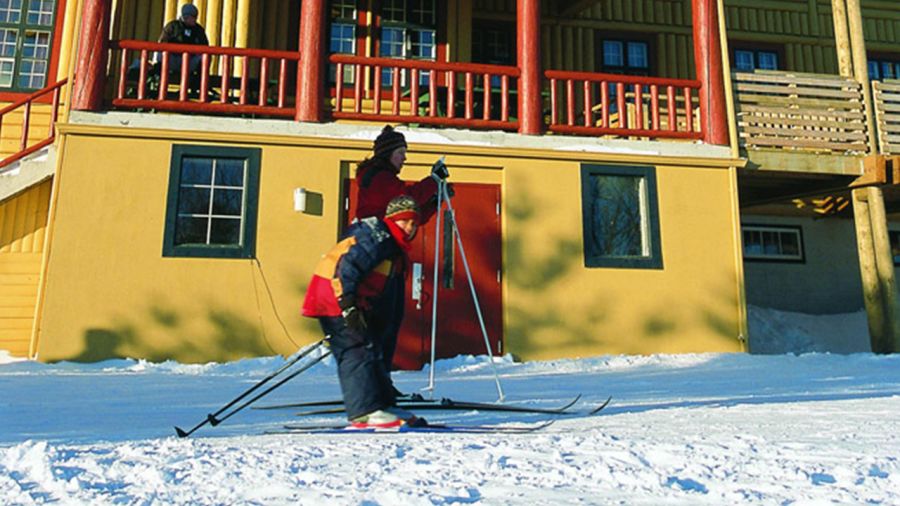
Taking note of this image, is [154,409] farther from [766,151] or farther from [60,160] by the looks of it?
[766,151]

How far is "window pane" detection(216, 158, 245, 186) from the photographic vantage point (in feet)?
26.7

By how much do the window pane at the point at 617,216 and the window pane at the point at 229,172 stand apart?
4.48 meters

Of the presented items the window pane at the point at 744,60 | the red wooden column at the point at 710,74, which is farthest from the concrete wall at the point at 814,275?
the red wooden column at the point at 710,74

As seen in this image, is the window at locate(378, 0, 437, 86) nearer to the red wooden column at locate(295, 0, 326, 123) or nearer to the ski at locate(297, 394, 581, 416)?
the red wooden column at locate(295, 0, 326, 123)

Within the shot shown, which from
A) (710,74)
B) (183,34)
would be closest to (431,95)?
(183,34)

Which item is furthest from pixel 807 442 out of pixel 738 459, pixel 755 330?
pixel 755 330

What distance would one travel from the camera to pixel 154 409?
4555 mm

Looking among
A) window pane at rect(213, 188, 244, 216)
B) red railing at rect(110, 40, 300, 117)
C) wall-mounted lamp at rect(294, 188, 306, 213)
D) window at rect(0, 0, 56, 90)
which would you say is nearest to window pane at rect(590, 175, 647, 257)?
wall-mounted lamp at rect(294, 188, 306, 213)

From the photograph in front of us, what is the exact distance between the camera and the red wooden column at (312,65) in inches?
332

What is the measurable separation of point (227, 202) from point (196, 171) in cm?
53

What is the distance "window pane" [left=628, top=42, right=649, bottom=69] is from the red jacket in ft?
31.0

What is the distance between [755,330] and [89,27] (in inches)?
430

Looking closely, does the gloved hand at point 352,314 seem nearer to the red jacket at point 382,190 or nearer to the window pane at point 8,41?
the red jacket at point 382,190

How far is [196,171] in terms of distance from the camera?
26.6ft
